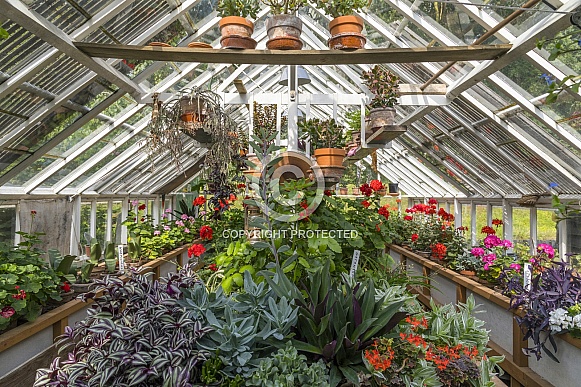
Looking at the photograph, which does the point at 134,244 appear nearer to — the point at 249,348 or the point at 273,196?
the point at 273,196

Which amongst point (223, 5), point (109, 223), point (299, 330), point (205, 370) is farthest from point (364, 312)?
point (109, 223)

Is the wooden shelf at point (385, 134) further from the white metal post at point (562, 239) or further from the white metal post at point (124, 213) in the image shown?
the white metal post at point (124, 213)

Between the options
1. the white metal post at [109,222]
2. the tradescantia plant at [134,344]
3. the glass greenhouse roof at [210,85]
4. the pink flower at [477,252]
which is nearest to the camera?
the tradescantia plant at [134,344]

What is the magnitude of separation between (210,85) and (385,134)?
2.29 metres

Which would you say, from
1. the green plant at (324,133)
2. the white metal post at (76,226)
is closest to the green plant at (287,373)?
the green plant at (324,133)

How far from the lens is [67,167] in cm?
588

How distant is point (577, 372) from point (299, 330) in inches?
68.0

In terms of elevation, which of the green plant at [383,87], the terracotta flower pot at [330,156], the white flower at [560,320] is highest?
the green plant at [383,87]

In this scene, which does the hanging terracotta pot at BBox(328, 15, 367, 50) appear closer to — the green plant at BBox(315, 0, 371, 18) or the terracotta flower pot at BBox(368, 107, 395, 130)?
the green plant at BBox(315, 0, 371, 18)

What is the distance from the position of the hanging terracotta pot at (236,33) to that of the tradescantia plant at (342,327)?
5.90ft

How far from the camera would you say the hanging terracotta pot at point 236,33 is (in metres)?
2.97

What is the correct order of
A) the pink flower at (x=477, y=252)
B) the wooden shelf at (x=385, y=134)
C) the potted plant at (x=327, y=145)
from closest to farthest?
1. the potted plant at (x=327, y=145)
2. the pink flower at (x=477, y=252)
3. the wooden shelf at (x=385, y=134)

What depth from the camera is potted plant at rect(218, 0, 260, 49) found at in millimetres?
2979

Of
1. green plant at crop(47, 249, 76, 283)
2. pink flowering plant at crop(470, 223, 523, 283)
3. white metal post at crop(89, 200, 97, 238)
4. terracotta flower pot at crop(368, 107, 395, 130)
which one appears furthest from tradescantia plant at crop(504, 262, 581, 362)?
white metal post at crop(89, 200, 97, 238)
